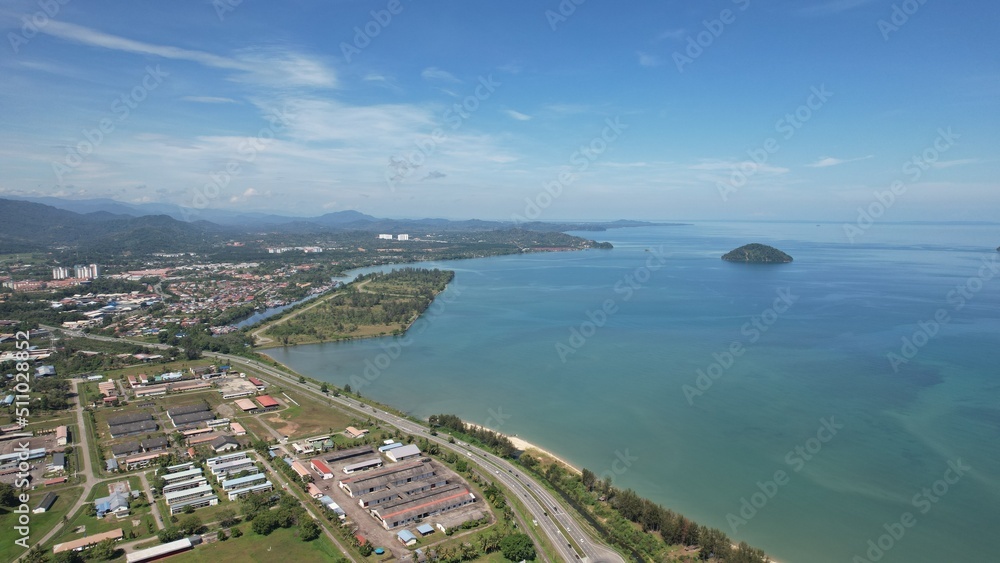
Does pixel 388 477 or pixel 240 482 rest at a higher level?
pixel 388 477

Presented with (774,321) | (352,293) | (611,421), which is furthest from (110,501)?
(774,321)

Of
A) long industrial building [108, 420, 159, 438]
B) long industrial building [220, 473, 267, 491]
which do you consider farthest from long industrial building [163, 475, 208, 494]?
long industrial building [108, 420, 159, 438]

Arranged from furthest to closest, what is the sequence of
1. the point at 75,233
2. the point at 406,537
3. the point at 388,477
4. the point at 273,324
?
the point at 75,233, the point at 273,324, the point at 388,477, the point at 406,537

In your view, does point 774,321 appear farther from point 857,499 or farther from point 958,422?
point 857,499

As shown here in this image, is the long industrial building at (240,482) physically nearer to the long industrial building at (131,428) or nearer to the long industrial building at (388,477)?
the long industrial building at (388,477)

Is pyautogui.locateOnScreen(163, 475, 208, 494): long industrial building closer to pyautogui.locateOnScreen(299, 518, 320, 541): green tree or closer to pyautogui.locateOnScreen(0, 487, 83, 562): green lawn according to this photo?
pyautogui.locateOnScreen(0, 487, 83, 562): green lawn

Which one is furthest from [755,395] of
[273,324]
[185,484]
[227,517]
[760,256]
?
[760,256]

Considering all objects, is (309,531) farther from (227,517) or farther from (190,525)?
(190,525)

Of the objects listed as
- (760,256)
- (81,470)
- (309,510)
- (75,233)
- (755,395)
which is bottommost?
(81,470)
